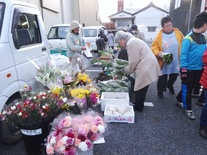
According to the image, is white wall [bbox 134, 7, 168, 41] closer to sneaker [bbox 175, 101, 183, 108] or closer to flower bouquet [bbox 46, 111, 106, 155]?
sneaker [bbox 175, 101, 183, 108]

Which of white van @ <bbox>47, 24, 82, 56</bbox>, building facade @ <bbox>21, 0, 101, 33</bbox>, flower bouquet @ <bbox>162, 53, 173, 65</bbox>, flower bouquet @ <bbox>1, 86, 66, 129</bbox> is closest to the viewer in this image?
flower bouquet @ <bbox>1, 86, 66, 129</bbox>

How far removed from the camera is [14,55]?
231 centimetres

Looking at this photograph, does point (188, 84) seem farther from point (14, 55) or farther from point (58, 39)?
point (58, 39)

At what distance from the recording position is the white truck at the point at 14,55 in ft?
7.00

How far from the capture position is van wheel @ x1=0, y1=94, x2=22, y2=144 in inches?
87.6

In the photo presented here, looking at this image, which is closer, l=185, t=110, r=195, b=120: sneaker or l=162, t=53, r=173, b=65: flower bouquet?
l=185, t=110, r=195, b=120: sneaker

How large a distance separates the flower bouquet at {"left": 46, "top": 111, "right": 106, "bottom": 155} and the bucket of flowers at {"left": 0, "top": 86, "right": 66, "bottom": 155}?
20cm

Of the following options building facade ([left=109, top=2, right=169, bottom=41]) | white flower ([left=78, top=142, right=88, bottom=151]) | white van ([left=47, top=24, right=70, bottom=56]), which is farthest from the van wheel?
building facade ([left=109, top=2, right=169, bottom=41])

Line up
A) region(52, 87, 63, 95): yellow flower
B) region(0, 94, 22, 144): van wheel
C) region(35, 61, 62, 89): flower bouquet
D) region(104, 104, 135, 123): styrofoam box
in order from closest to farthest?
region(52, 87, 63, 95): yellow flower, region(0, 94, 22, 144): van wheel, region(35, 61, 62, 89): flower bouquet, region(104, 104, 135, 123): styrofoam box

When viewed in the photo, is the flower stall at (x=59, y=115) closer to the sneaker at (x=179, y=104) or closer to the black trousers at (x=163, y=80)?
the sneaker at (x=179, y=104)

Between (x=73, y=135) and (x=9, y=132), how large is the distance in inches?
47.9

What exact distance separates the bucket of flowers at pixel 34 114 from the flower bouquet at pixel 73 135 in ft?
0.66

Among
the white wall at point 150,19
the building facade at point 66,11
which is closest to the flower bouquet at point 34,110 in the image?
the building facade at point 66,11

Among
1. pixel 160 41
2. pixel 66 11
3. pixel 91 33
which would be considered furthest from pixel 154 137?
pixel 66 11
